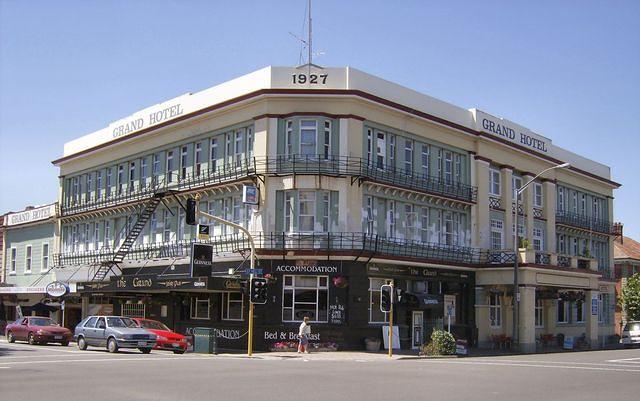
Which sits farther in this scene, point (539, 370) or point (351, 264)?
point (351, 264)

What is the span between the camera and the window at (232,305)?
37.2 metres

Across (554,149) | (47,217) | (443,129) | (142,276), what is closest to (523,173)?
(554,149)

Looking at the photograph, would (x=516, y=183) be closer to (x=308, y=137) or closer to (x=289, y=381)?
(x=308, y=137)

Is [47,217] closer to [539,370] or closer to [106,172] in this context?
[106,172]

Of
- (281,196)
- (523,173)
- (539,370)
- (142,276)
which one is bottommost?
(539,370)

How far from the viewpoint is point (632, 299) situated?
2338 inches

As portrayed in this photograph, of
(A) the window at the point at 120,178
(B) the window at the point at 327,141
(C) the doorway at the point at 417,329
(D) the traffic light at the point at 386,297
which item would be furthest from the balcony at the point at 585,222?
(A) the window at the point at 120,178

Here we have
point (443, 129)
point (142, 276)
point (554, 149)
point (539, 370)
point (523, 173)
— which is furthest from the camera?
point (554, 149)

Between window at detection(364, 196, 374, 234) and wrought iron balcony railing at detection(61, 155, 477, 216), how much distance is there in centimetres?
112

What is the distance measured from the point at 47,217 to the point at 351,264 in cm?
2836

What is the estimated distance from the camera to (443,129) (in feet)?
138

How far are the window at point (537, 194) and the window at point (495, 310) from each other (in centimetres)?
810

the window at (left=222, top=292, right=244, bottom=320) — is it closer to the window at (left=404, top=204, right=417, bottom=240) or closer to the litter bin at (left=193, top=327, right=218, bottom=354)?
the litter bin at (left=193, top=327, right=218, bottom=354)

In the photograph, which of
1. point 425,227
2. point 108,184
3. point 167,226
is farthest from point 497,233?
point 108,184
